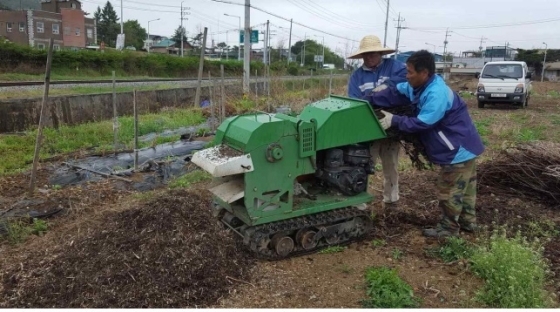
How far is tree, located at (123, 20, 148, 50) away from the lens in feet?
223

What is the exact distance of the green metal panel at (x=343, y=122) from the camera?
395cm

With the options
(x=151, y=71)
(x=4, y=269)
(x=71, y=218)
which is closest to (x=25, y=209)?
(x=71, y=218)

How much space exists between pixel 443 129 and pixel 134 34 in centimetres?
7338

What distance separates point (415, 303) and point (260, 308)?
1139 mm

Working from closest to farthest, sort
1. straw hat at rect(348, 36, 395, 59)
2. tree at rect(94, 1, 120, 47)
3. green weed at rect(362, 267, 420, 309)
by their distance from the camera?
green weed at rect(362, 267, 420, 309) → straw hat at rect(348, 36, 395, 59) → tree at rect(94, 1, 120, 47)

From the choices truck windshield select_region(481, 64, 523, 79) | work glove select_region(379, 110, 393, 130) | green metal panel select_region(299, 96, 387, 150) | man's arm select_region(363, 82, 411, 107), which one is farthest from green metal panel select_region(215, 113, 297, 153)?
truck windshield select_region(481, 64, 523, 79)

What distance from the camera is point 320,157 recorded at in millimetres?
4289

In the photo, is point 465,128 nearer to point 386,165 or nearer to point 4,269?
point 386,165

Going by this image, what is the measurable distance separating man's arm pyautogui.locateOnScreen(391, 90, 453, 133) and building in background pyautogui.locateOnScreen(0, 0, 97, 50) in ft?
183

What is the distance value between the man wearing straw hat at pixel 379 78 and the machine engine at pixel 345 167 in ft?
1.79

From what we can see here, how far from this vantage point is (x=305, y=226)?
4008 millimetres

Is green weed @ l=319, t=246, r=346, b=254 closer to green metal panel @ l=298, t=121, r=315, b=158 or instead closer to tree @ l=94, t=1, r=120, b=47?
green metal panel @ l=298, t=121, r=315, b=158

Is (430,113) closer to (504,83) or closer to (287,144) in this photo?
(287,144)

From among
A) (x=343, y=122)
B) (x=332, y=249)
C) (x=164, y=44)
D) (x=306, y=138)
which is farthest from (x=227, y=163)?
(x=164, y=44)
